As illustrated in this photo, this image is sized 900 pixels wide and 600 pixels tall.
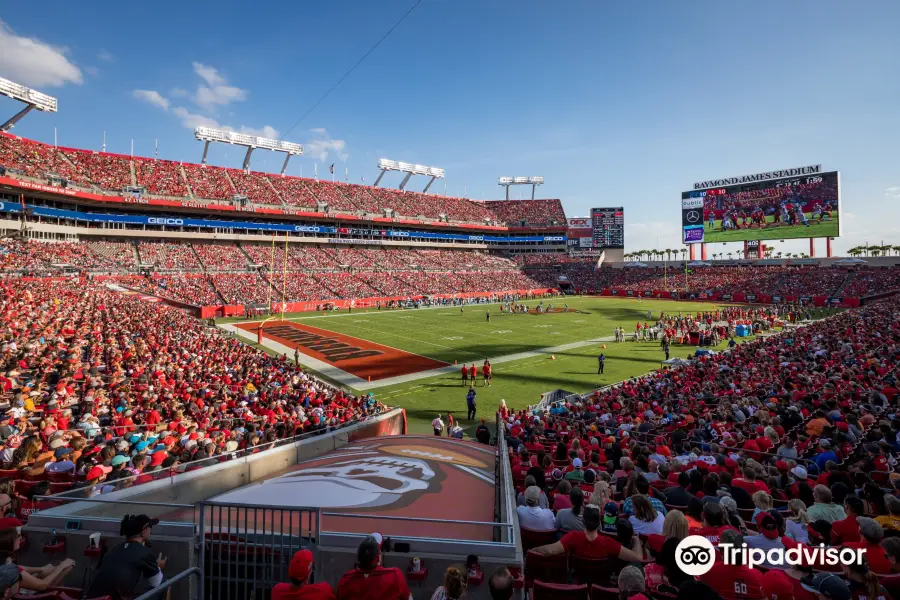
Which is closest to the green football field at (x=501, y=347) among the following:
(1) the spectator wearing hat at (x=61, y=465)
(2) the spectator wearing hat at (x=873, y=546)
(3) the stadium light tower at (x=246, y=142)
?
(1) the spectator wearing hat at (x=61, y=465)

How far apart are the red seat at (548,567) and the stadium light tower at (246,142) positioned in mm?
78037

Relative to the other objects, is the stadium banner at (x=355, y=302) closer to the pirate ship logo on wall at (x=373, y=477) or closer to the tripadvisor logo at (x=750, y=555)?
the pirate ship logo on wall at (x=373, y=477)

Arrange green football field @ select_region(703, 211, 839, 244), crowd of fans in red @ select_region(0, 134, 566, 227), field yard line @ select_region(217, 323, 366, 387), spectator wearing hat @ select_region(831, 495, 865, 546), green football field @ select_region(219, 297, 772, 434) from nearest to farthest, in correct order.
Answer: spectator wearing hat @ select_region(831, 495, 865, 546) → green football field @ select_region(219, 297, 772, 434) → field yard line @ select_region(217, 323, 366, 387) → crowd of fans in red @ select_region(0, 134, 566, 227) → green football field @ select_region(703, 211, 839, 244)

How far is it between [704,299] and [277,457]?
2664 inches

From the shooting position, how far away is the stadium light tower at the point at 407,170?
89.1m

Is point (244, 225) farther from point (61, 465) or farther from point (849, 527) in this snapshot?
point (849, 527)

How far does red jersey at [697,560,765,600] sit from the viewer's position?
132 inches

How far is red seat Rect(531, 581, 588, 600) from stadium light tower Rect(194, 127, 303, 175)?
7845 cm

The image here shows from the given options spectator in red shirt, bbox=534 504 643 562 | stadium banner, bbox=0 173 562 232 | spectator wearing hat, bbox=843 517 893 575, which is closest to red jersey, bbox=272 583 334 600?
spectator in red shirt, bbox=534 504 643 562

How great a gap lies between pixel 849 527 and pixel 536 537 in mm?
3105

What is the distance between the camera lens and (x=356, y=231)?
78.7 meters

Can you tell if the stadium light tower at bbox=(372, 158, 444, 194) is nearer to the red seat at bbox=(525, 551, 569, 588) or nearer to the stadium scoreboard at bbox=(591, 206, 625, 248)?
the stadium scoreboard at bbox=(591, 206, 625, 248)

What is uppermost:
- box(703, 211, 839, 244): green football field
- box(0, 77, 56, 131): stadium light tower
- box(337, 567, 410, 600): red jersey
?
box(0, 77, 56, 131): stadium light tower

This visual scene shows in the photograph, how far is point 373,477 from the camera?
7258 mm
